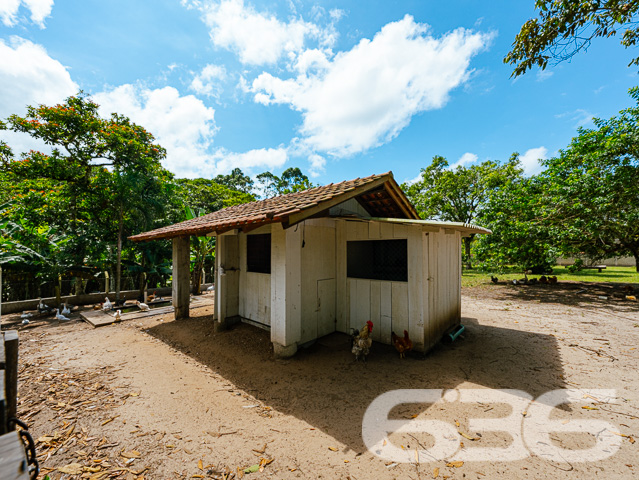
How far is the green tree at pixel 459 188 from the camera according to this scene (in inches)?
928

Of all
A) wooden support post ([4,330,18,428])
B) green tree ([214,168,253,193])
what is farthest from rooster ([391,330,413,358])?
green tree ([214,168,253,193])

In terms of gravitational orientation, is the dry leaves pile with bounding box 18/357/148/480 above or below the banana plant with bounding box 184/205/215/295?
below

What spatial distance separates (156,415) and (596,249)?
19.1 meters

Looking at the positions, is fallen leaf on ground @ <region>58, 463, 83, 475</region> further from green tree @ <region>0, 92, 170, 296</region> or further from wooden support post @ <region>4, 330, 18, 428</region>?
green tree @ <region>0, 92, 170, 296</region>

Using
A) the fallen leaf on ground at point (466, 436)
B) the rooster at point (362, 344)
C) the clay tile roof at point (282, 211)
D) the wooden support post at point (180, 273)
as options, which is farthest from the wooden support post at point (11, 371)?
the wooden support post at point (180, 273)

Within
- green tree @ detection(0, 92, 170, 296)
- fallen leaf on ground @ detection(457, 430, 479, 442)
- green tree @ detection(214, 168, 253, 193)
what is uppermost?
green tree @ detection(214, 168, 253, 193)

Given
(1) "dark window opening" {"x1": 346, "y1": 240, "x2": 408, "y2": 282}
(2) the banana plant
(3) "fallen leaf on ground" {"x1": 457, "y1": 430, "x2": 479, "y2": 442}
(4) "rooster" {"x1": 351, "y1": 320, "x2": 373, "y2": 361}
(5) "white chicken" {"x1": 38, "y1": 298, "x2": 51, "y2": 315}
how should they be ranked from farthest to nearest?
(2) the banana plant, (5) "white chicken" {"x1": 38, "y1": 298, "x2": 51, "y2": 315}, (1) "dark window opening" {"x1": 346, "y1": 240, "x2": 408, "y2": 282}, (4) "rooster" {"x1": 351, "y1": 320, "x2": 373, "y2": 361}, (3) "fallen leaf on ground" {"x1": 457, "y1": 430, "x2": 479, "y2": 442}

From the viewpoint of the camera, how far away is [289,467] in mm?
2447

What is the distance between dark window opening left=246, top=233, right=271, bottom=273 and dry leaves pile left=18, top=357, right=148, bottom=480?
3363 mm

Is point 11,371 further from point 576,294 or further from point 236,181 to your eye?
point 236,181

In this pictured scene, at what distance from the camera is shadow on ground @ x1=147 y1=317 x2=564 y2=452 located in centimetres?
344

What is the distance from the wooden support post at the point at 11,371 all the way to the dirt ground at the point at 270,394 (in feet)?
2.40

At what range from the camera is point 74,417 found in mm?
3238

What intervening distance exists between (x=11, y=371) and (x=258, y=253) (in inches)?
172
